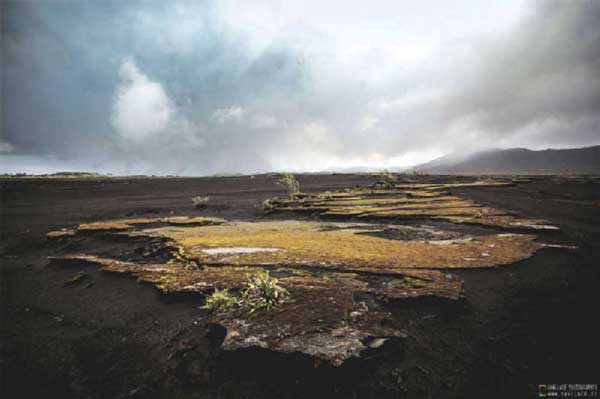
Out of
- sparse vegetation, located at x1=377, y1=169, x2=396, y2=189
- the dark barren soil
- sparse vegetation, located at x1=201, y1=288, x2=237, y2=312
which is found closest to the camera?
the dark barren soil

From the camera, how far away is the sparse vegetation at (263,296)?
11.9ft

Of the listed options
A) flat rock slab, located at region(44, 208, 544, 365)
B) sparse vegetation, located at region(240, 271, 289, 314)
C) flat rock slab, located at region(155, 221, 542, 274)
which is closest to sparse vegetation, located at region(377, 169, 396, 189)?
flat rock slab, located at region(44, 208, 544, 365)

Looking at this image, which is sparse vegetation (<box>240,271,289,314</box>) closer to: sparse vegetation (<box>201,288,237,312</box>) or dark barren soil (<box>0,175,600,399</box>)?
sparse vegetation (<box>201,288,237,312</box>)

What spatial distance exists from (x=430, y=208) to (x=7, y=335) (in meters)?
13.7

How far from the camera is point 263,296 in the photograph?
12.5ft

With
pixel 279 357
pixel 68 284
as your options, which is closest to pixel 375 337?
pixel 279 357

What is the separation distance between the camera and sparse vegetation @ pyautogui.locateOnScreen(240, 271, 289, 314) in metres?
3.62

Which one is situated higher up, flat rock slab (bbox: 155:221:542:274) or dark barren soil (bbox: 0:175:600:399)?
flat rock slab (bbox: 155:221:542:274)

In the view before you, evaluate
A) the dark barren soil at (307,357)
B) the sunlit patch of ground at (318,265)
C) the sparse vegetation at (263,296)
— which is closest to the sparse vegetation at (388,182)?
the sunlit patch of ground at (318,265)

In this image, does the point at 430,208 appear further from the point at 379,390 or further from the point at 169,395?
the point at 169,395

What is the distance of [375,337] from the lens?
3012 millimetres

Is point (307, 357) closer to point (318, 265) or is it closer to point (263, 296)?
point (263, 296)

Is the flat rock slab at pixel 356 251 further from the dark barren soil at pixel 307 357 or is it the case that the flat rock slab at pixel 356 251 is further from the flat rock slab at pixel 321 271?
the dark barren soil at pixel 307 357

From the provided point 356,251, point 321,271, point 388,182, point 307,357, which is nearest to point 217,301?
point 307,357
